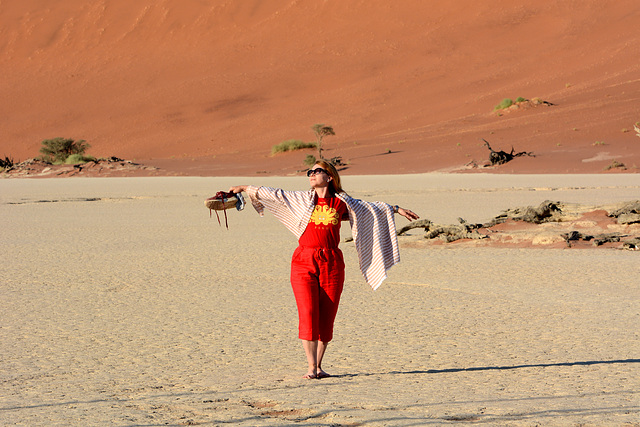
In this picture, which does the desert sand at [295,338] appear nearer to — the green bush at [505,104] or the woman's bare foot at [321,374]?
the woman's bare foot at [321,374]

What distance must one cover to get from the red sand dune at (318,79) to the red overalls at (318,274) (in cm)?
4077

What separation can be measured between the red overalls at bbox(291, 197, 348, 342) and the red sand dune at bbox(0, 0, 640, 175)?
134ft

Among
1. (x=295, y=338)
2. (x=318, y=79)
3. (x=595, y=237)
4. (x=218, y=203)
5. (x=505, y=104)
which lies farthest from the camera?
(x=318, y=79)

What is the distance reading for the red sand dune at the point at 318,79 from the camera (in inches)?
2258

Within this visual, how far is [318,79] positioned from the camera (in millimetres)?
86938

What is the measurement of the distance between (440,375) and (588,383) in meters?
0.92

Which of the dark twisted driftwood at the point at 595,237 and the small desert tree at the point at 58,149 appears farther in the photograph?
the small desert tree at the point at 58,149

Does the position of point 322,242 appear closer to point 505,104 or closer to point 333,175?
point 333,175

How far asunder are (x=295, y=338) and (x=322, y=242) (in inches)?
64.0

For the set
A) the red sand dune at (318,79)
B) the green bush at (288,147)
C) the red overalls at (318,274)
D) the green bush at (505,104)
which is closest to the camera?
the red overalls at (318,274)

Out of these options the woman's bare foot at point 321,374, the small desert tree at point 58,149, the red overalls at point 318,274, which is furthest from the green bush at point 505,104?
the woman's bare foot at point 321,374

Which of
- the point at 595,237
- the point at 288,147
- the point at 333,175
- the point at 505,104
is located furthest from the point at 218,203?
the point at 505,104

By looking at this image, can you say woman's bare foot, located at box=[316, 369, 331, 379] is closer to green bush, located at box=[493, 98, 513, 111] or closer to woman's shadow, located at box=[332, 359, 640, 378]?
woman's shadow, located at box=[332, 359, 640, 378]

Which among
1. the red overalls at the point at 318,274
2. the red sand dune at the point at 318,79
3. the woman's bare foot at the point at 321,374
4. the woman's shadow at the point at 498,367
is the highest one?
the red sand dune at the point at 318,79
